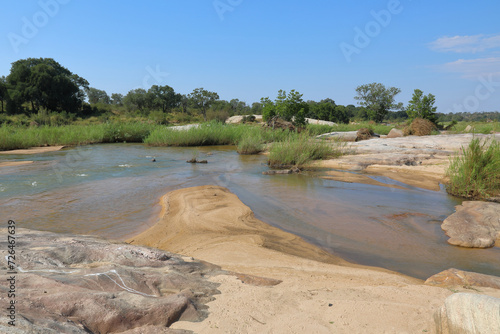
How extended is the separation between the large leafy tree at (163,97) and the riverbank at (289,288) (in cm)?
4906

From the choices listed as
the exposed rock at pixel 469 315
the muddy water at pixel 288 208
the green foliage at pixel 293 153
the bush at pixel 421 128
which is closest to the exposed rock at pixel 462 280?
the muddy water at pixel 288 208

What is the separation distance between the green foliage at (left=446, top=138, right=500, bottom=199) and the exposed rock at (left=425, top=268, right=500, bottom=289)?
14.2 feet

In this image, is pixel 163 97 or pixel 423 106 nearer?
pixel 423 106

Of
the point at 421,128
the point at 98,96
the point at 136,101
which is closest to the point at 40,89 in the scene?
the point at 136,101

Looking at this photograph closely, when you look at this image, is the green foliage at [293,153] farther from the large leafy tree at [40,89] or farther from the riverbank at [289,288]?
the large leafy tree at [40,89]

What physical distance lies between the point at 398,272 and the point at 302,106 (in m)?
19.3

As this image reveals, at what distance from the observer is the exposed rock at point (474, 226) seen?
4.21m

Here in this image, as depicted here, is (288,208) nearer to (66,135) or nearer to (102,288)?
(102,288)

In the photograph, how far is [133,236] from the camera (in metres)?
4.46

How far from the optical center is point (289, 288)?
2.55 meters

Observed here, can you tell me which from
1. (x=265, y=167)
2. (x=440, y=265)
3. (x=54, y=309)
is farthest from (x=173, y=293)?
(x=265, y=167)

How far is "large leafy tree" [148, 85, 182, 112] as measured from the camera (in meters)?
50.9

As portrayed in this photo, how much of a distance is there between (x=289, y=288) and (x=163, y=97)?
52.6 meters

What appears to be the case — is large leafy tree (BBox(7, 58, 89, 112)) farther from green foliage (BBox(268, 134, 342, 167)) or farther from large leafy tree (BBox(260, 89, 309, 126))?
green foliage (BBox(268, 134, 342, 167))
